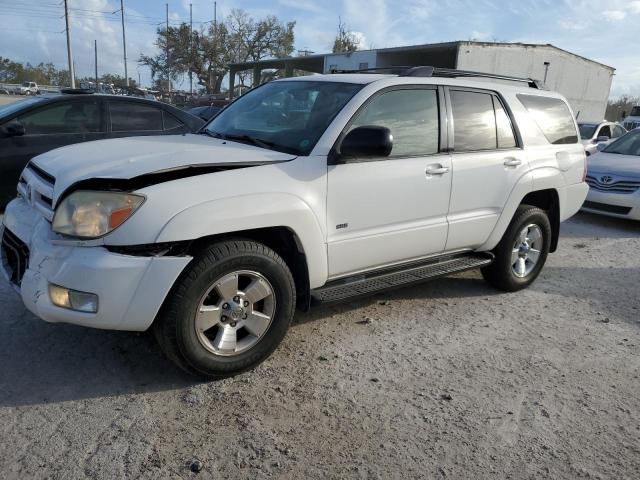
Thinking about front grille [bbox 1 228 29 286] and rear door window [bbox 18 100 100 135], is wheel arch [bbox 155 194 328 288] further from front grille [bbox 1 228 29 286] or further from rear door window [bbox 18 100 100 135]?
rear door window [bbox 18 100 100 135]

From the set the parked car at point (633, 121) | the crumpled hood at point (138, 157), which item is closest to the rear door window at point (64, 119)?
the crumpled hood at point (138, 157)

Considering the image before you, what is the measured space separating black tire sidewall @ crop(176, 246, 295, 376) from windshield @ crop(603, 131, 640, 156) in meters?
8.33

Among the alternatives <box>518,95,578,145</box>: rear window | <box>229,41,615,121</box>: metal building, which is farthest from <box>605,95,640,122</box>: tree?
<box>518,95,578,145</box>: rear window

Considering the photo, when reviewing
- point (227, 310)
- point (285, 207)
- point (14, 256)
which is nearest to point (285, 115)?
point (285, 207)

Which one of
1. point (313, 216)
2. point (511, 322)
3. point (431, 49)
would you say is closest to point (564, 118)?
point (511, 322)

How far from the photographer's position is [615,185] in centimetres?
819

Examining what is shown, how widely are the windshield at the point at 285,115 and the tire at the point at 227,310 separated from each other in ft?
2.71

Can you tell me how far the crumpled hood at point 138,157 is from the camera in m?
2.86

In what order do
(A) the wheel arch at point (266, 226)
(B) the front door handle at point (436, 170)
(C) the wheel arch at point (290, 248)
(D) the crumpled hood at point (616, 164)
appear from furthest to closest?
(D) the crumpled hood at point (616, 164), (B) the front door handle at point (436, 170), (C) the wheel arch at point (290, 248), (A) the wheel arch at point (266, 226)

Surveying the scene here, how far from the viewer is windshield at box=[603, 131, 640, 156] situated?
9.16m

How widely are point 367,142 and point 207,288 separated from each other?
131 centimetres

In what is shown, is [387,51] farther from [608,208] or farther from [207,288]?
[207,288]

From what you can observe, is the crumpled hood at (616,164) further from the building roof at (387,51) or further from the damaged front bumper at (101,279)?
the building roof at (387,51)

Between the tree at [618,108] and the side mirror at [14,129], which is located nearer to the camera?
the side mirror at [14,129]
